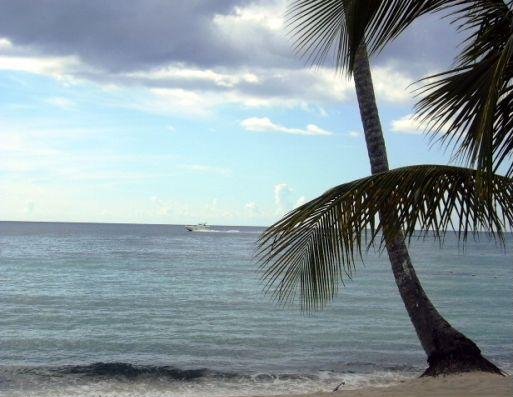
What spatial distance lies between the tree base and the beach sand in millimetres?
123

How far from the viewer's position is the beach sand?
27.0 feet

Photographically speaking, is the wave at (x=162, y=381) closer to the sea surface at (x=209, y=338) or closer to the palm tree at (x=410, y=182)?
the sea surface at (x=209, y=338)

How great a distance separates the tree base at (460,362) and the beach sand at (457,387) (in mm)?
123

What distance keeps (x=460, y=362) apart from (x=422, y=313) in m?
0.84

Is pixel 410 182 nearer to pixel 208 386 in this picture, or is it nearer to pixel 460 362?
pixel 460 362

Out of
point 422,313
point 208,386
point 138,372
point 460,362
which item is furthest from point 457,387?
point 138,372

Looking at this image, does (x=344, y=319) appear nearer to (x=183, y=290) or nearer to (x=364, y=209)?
(x=183, y=290)

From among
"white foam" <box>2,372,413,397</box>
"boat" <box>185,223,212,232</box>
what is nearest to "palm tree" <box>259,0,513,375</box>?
"white foam" <box>2,372,413,397</box>

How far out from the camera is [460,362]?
9180mm

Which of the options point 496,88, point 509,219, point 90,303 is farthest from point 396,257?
point 90,303

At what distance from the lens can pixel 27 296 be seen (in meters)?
29.5

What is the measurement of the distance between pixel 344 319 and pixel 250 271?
25157 millimetres

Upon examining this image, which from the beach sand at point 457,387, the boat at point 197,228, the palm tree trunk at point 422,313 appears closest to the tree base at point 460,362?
the palm tree trunk at point 422,313

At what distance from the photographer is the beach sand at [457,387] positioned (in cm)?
823
